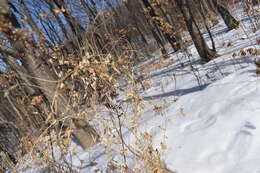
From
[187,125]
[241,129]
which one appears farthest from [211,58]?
[241,129]

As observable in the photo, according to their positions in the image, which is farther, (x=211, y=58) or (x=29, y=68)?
(x=211, y=58)

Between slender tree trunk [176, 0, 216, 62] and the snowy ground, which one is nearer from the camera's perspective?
the snowy ground

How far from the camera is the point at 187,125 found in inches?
90.5

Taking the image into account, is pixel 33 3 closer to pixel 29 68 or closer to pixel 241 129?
pixel 29 68

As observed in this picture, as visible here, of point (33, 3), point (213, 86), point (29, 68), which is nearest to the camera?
point (213, 86)

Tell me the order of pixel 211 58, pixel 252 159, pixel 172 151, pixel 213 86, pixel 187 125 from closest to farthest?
pixel 252 159 → pixel 172 151 → pixel 187 125 → pixel 213 86 → pixel 211 58

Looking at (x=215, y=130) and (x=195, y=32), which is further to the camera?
(x=195, y=32)

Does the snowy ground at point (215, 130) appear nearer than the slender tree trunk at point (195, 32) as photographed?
Yes

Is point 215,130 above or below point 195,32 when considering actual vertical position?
below

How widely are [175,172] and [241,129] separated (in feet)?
2.30

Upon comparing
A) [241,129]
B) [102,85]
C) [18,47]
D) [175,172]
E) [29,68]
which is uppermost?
[18,47]

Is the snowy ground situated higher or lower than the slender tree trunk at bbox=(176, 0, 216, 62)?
lower

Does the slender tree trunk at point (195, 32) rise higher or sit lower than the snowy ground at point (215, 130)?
higher

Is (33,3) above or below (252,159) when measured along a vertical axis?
above
